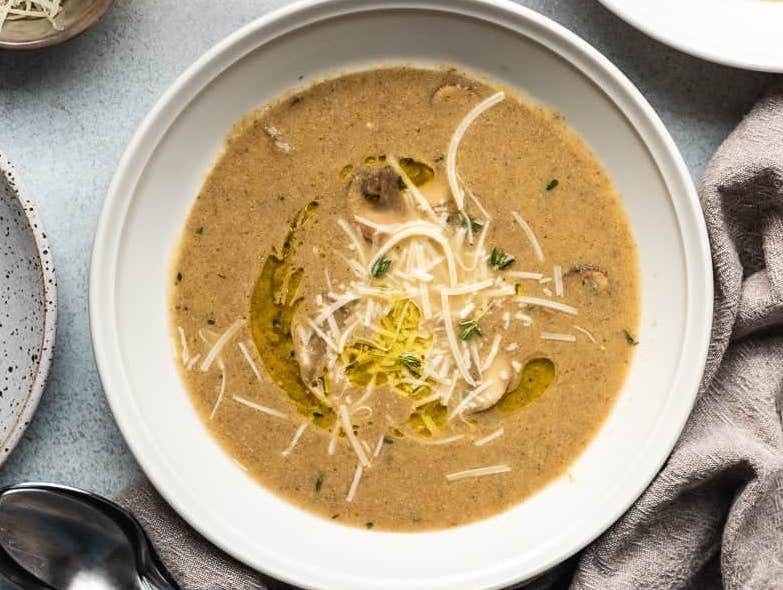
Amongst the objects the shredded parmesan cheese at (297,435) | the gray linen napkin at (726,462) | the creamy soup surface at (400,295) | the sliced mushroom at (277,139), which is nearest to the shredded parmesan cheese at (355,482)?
the creamy soup surface at (400,295)

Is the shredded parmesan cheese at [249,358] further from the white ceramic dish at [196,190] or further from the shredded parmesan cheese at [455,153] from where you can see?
the shredded parmesan cheese at [455,153]

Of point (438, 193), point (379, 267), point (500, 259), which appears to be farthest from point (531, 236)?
point (379, 267)

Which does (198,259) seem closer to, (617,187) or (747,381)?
(617,187)

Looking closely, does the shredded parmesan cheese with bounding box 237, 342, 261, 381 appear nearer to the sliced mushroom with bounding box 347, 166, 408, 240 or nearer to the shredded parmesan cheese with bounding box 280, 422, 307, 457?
the shredded parmesan cheese with bounding box 280, 422, 307, 457

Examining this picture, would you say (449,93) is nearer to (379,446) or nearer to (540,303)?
(540,303)

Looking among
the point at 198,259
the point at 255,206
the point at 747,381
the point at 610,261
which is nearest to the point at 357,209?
the point at 255,206

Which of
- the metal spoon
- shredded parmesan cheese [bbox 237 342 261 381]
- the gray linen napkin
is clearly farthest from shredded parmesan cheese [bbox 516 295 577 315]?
the metal spoon

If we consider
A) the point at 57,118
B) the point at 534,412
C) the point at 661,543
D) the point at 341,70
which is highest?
the point at 341,70
